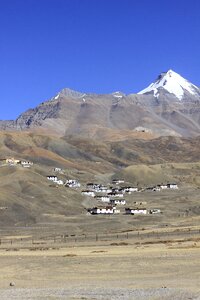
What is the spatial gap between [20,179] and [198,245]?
8802cm

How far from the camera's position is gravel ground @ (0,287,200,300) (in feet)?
108

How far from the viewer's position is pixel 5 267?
2085 inches

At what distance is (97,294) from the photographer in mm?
34906

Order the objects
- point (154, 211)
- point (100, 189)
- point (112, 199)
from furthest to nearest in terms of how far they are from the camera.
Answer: point (100, 189)
point (112, 199)
point (154, 211)

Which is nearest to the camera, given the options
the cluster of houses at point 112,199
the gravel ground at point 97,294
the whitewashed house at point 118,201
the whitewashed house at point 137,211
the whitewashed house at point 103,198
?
the gravel ground at point 97,294

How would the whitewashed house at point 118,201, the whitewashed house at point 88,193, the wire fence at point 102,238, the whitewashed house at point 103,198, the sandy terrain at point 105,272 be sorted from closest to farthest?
1. the sandy terrain at point 105,272
2. the wire fence at point 102,238
3. the whitewashed house at point 118,201
4. the whitewashed house at point 103,198
5. the whitewashed house at point 88,193

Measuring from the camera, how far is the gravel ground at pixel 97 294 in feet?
108

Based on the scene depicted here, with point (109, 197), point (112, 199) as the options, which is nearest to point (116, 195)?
point (109, 197)

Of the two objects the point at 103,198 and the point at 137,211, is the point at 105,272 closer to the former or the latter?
the point at 137,211

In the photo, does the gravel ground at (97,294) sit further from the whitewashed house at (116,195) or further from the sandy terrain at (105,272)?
the whitewashed house at (116,195)

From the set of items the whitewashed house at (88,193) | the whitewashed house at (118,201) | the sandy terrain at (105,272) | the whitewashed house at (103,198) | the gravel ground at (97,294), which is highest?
the whitewashed house at (88,193)

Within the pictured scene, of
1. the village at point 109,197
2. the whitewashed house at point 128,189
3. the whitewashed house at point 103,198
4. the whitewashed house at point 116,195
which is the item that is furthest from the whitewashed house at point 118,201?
the whitewashed house at point 128,189

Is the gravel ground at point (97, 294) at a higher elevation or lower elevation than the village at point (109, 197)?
lower

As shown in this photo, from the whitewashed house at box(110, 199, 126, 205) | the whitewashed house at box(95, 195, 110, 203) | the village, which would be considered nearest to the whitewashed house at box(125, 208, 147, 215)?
the village
